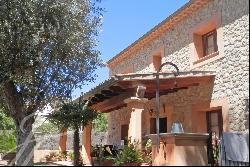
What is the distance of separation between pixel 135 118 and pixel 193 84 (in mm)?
2858

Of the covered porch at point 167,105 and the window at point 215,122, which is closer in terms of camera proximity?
the covered porch at point 167,105

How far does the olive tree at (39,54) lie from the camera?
12430 millimetres

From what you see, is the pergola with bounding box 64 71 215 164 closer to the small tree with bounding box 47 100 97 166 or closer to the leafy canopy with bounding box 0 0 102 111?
the small tree with bounding box 47 100 97 166

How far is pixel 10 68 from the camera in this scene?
41.0 feet

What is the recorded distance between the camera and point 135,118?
33.4 ft

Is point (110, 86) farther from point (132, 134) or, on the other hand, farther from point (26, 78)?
point (26, 78)

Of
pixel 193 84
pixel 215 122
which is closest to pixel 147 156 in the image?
pixel 215 122

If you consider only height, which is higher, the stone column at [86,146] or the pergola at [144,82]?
the pergola at [144,82]

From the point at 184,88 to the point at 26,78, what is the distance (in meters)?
5.63

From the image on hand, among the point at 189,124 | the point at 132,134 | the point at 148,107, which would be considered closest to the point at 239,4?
the point at 189,124

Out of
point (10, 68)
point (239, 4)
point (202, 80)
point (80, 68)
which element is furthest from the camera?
point (80, 68)

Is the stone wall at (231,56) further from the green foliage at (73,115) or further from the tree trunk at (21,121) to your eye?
the tree trunk at (21,121)

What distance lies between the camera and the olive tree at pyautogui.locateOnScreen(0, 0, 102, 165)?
40.8ft

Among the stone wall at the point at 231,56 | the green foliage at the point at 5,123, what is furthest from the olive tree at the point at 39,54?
the green foliage at the point at 5,123
